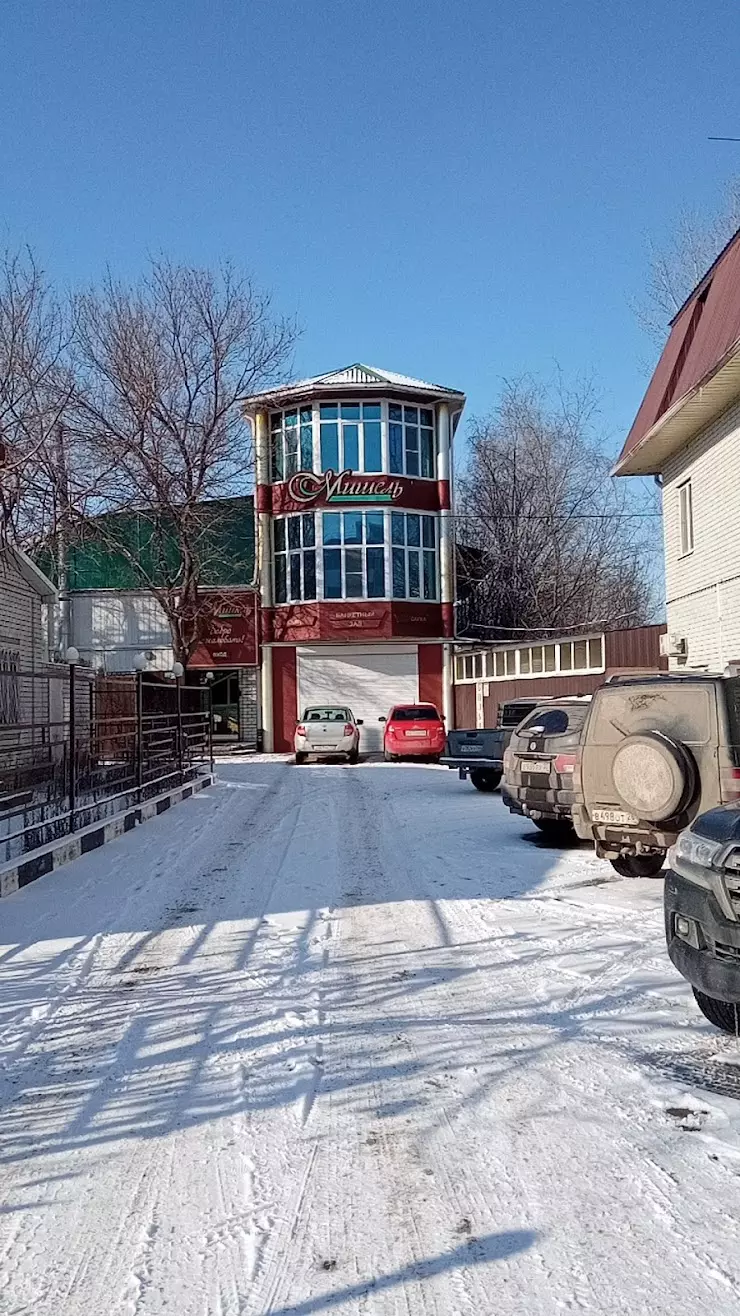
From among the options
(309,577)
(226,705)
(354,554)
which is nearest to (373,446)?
(354,554)

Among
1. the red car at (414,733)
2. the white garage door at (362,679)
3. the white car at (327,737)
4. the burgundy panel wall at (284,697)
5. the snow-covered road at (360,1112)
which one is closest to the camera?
the snow-covered road at (360,1112)

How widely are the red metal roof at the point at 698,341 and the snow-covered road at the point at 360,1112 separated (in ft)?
30.8

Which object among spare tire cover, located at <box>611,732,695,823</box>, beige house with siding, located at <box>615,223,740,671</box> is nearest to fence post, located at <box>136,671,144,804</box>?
spare tire cover, located at <box>611,732,695,823</box>

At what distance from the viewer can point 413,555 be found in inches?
1364

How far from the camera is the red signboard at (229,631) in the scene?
35250 mm

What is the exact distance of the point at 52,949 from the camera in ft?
22.1

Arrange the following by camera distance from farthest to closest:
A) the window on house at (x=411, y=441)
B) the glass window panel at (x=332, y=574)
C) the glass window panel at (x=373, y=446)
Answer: the window on house at (x=411, y=441), the glass window panel at (x=373, y=446), the glass window panel at (x=332, y=574)

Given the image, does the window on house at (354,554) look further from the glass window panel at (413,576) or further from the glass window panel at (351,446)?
the glass window panel at (351,446)

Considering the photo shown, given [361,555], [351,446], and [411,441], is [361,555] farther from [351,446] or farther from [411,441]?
[411,441]

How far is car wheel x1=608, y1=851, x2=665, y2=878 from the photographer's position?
9195 millimetres

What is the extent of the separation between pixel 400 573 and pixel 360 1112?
3052 cm

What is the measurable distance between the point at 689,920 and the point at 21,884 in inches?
241

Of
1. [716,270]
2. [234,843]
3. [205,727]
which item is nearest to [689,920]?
[234,843]

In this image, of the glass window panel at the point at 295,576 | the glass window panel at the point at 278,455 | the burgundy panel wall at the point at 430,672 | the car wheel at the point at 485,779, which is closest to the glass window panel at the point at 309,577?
the glass window panel at the point at 295,576
